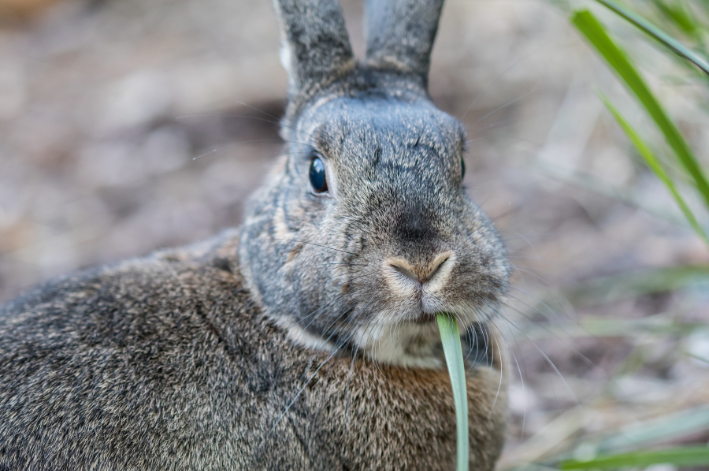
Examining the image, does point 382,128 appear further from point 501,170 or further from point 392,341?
point 501,170

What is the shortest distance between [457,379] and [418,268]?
0.43 m

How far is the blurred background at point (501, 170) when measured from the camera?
416 cm

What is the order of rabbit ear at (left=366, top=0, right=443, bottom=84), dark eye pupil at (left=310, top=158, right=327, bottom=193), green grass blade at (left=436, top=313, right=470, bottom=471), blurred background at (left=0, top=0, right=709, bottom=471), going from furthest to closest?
blurred background at (left=0, top=0, right=709, bottom=471) → rabbit ear at (left=366, top=0, right=443, bottom=84) → dark eye pupil at (left=310, top=158, right=327, bottom=193) → green grass blade at (left=436, top=313, right=470, bottom=471)

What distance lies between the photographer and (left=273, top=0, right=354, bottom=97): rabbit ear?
10.9 feet

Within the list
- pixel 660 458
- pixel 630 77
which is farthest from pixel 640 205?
pixel 660 458

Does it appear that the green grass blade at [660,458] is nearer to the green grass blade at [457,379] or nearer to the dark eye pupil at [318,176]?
the green grass blade at [457,379]

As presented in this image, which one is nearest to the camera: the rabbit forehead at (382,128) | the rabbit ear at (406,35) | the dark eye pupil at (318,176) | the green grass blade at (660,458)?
the green grass blade at (660,458)

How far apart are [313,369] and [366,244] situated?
30.1 inches

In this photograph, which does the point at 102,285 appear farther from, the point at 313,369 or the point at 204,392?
the point at 313,369

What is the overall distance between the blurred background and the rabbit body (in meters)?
0.96

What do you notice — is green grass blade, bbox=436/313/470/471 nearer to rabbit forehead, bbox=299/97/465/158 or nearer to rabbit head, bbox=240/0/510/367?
rabbit head, bbox=240/0/510/367

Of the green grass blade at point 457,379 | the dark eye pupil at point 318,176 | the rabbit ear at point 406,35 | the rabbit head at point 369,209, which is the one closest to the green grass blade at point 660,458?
the green grass blade at point 457,379

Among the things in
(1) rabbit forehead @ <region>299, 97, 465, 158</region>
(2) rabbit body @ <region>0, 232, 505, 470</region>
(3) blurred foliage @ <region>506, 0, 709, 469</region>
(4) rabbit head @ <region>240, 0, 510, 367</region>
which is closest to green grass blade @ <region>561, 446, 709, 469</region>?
(3) blurred foliage @ <region>506, 0, 709, 469</region>

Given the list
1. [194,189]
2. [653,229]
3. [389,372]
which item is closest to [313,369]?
[389,372]
